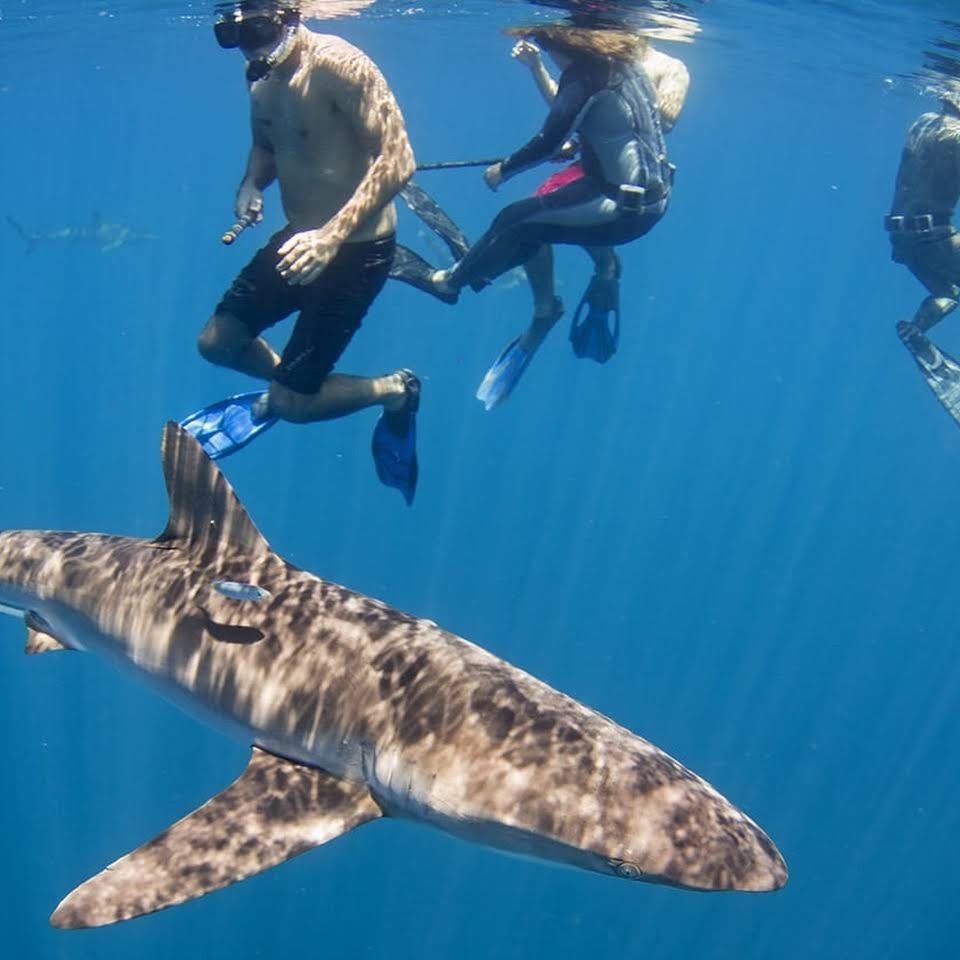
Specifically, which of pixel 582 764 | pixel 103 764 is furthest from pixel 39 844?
pixel 582 764

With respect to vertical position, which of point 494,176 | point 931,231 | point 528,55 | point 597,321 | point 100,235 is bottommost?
point 100,235

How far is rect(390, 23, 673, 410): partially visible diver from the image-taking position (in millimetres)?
8656

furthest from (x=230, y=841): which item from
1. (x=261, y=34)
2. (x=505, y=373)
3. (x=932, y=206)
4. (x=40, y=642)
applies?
(x=932, y=206)

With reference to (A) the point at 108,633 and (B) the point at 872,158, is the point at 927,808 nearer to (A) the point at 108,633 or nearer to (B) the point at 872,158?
(A) the point at 108,633

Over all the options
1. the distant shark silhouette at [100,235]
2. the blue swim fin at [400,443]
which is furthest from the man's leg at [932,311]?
the distant shark silhouette at [100,235]

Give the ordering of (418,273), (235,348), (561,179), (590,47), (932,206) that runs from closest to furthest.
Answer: (235,348), (590,47), (561,179), (418,273), (932,206)

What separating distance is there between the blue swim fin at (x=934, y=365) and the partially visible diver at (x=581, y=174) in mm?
4728

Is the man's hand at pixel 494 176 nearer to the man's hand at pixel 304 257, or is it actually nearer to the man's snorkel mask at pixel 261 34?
the man's snorkel mask at pixel 261 34

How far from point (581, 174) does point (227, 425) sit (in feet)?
16.2

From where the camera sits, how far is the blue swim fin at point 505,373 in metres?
11.4

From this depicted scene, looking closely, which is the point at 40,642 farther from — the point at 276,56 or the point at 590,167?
the point at 590,167

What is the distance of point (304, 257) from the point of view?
5570mm

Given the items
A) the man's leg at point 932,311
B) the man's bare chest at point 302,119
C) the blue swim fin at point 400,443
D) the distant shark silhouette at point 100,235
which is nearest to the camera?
the man's bare chest at point 302,119

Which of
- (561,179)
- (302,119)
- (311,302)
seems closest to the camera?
(302,119)
